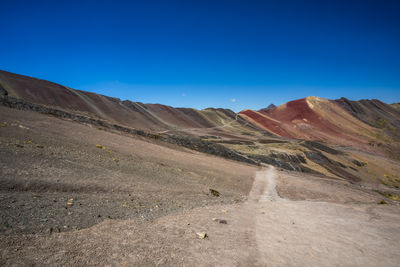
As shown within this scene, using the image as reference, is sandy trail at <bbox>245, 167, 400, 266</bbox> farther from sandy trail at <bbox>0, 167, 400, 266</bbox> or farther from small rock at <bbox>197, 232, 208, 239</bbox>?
small rock at <bbox>197, 232, 208, 239</bbox>

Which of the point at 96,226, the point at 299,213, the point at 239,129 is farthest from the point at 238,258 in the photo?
the point at 239,129

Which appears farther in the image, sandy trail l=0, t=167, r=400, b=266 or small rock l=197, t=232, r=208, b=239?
small rock l=197, t=232, r=208, b=239

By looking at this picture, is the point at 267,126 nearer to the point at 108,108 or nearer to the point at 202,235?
the point at 108,108

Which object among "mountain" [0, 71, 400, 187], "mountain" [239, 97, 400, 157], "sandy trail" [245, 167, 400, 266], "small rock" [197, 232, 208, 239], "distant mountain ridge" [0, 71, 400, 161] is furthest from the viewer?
"mountain" [239, 97, 400, 157]

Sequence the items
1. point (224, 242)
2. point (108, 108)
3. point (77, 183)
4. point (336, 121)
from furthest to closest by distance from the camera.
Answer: point (336, 121) → point (108, 108) → point (77, 183) → point (224, 242)

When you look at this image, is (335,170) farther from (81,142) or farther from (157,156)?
(81,142)

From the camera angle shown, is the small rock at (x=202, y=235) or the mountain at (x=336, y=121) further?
the mountain at (x=336, y=121)

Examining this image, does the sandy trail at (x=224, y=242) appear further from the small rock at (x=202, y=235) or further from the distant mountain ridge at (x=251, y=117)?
the distant mountain ridge at (x=251, y=117)

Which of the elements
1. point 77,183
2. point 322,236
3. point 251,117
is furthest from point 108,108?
point 251,117

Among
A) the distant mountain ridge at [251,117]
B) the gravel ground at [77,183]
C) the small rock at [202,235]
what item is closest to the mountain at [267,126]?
the distant mountain ridge at [251,117]

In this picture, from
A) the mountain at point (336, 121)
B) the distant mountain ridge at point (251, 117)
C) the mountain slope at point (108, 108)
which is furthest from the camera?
the mountain at point (336, 121)

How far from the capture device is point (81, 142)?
14.2 m

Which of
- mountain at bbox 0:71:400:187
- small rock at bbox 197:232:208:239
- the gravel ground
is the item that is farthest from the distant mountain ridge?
small rock at bbox 197:232:208:239

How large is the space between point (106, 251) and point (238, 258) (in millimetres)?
3513
